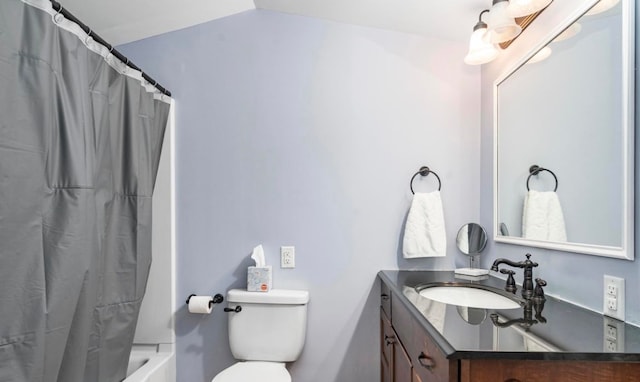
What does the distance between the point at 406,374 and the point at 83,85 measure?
60.8 inches

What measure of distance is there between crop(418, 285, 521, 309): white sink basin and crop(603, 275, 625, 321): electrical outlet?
1.10ft

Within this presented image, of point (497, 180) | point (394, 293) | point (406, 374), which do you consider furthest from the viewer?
point (497, 180)

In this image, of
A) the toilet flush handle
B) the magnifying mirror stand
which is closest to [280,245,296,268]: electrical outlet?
the toilet flush handle

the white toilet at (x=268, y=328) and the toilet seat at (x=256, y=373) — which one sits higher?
the white toilet at (x=268, y=328)

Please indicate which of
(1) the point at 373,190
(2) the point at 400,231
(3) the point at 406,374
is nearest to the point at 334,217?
(1) the point at 373,190

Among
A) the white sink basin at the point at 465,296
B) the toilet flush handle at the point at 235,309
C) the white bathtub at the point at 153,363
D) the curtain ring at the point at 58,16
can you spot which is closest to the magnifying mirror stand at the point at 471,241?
the white sink basin at the point at 465,296

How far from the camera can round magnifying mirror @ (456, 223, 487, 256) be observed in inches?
69.4

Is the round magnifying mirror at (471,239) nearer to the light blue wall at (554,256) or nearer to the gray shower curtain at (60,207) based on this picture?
the light blue wall at (554,256)

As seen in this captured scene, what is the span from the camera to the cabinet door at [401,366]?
119 cm

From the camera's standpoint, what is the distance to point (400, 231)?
185 centimetres

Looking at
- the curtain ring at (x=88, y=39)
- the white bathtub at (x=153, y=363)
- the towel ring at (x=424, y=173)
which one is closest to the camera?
the curtain ring at (x=88, y=39)

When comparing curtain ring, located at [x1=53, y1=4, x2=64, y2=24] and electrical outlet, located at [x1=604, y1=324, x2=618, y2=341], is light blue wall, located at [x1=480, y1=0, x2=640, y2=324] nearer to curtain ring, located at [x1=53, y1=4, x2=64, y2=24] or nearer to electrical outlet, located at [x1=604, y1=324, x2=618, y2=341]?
electrical outlet, located at [x1=604, y1=324, x2=618, y2=341]

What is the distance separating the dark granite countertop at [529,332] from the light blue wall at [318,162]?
0.71 m

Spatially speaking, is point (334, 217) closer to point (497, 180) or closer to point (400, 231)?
point (400, 231)
